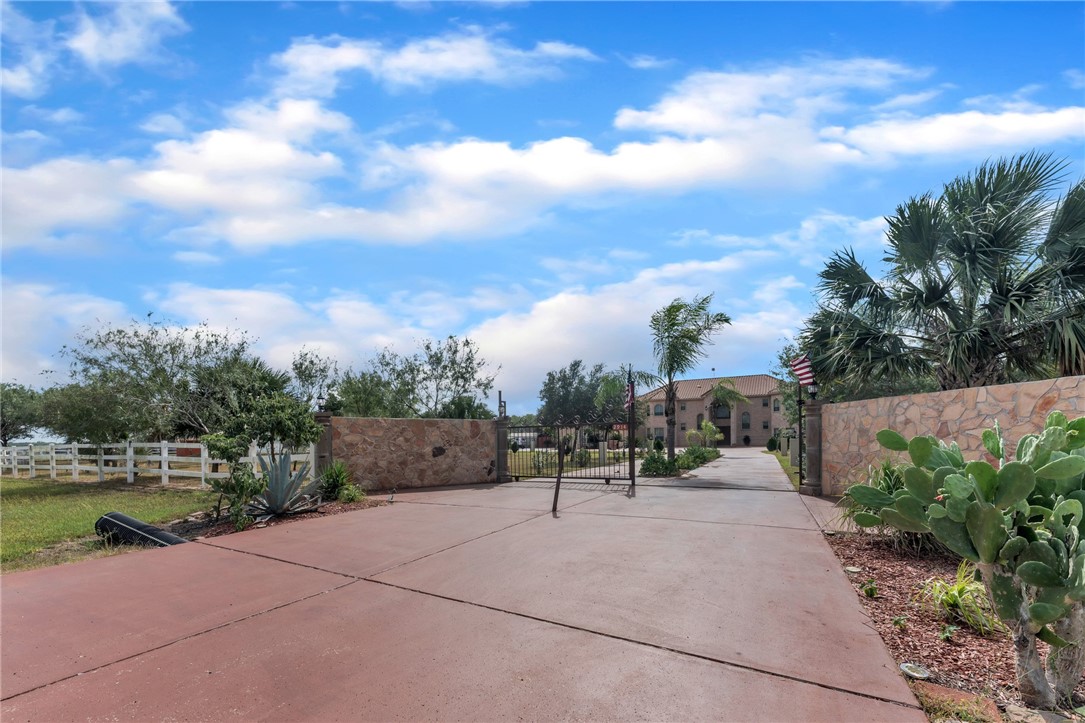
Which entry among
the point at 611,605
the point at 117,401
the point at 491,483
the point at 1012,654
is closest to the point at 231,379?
the point at 117,401

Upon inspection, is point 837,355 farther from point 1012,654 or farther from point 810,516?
point 1012,654

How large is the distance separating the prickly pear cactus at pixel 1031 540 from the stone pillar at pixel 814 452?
886 cm

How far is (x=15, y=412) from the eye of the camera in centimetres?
3678

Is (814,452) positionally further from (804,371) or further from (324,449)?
(324,449)

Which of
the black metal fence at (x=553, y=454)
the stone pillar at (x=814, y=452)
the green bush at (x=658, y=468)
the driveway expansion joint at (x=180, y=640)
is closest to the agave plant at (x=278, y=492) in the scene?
the driveway expansion joint at (x=180, y=640)

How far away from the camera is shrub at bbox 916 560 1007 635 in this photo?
4.05m

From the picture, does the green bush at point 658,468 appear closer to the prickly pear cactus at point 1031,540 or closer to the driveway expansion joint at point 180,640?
the driveway expansion joint at point 180,640

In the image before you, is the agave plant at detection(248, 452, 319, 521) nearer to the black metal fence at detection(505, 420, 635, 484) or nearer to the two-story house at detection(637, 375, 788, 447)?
the black metal fence at detection(505, 420, 635, 484)

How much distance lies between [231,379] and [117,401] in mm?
5358

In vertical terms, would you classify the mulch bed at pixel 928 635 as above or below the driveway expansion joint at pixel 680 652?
below

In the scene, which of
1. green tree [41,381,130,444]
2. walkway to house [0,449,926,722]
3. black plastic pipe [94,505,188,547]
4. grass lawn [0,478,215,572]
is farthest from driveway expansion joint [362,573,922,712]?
green tree [41,381,130,444]

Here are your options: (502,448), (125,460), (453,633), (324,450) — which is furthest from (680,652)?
(125,460)

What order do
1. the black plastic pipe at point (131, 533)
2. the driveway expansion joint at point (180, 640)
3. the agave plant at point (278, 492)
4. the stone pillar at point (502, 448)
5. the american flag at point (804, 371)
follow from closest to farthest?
the driveway expansion joint at point (180, 640) → the black plastic pipe at point (131, 533) → the agave plant at point (278, 492) → the american flag at point (804, 371) → the stone pillar at point (502, 448)

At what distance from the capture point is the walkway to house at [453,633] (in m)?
3.17
